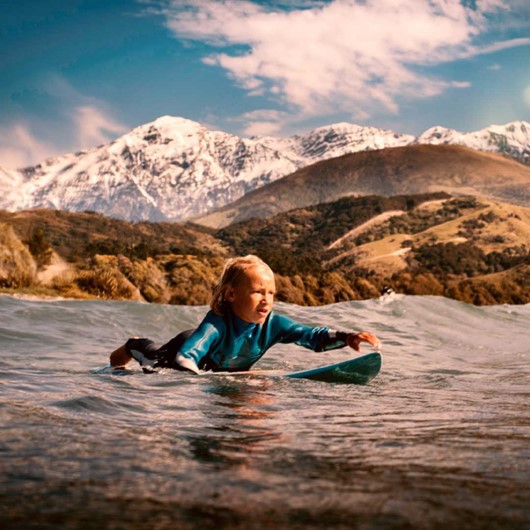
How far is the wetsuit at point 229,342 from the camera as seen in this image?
734cm

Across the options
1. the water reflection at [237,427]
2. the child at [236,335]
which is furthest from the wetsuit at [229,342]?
the water reflection at [237,427]

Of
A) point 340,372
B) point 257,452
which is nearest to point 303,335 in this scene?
point 340,372

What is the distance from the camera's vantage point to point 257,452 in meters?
3.39

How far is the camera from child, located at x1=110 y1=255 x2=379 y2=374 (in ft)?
23.5

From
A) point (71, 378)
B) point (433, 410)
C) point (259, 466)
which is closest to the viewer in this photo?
point (259, 466)

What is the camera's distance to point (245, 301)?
7293 millimetres

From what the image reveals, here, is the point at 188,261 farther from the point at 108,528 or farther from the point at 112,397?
the point at 108,528

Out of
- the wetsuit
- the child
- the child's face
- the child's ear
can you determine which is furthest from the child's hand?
the child's ear

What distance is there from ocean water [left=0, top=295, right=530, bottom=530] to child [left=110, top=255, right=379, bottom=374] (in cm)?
30

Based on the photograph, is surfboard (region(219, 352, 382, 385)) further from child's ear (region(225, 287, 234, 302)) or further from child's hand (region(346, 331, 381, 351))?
child's ear (region(225, 287, 234, 302))

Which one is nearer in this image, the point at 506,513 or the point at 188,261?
the point at 506,513

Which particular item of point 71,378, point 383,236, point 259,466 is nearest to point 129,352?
point 71,378

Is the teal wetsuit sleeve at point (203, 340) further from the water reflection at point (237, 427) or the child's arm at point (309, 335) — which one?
the child's arm at point (309, 335)

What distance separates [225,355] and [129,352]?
1258mm
